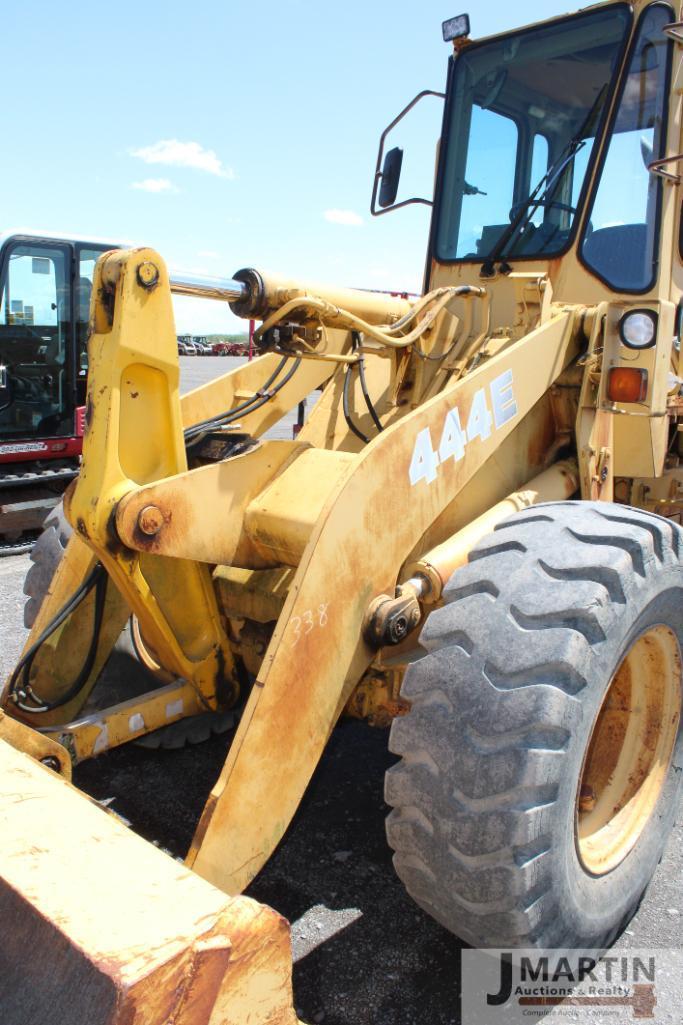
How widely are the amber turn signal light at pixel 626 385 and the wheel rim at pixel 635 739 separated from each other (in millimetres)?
942

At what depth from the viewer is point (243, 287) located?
8.62ft

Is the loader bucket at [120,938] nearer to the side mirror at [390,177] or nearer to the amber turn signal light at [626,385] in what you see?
the amber turn signal light at [626,385]

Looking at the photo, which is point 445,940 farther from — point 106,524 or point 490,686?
point 106,524

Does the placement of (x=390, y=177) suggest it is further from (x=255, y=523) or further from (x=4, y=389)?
(x=4, y=389)

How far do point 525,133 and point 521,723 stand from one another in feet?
9.99

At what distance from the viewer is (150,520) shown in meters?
2.42

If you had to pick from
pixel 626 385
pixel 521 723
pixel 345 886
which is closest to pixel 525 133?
pixel 626 385

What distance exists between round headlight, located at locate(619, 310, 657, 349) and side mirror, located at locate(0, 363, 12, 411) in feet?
18.2

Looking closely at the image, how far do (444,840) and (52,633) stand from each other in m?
1.53

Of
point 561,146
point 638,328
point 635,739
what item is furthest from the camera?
point 561,146

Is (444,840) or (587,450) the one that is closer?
(444,840)

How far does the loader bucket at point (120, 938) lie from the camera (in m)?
1.48

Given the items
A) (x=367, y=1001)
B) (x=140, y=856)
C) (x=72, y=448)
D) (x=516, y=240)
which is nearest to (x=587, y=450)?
(x=516, y=240)

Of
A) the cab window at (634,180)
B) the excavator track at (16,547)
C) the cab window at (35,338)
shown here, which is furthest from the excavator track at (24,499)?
the cab window at (634,180)
